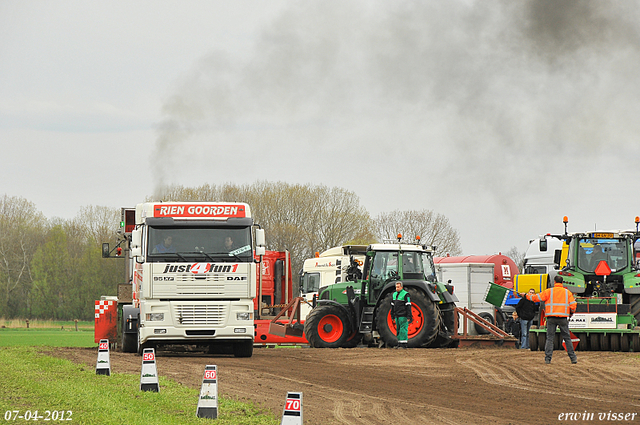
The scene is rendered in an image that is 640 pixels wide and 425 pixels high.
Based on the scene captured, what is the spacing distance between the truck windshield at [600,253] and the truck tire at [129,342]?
38.1 ft

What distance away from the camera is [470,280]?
1248 inches

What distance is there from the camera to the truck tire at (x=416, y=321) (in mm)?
20422

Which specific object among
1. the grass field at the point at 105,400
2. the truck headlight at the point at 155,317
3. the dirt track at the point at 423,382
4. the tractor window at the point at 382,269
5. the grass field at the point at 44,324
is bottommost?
the grass field at the point at 44,324

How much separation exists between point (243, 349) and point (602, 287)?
934 cm

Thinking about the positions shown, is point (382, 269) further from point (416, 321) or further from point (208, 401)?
point (208, 401)

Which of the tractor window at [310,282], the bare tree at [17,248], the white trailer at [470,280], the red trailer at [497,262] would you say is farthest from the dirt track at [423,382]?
the bare tree at [17,248]

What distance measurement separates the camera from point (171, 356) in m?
18.7

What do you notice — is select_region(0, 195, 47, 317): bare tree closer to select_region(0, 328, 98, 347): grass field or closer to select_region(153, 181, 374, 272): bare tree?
select_region(0, 328, 98, 347): grass field

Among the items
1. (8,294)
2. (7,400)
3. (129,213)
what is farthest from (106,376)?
(8,294)

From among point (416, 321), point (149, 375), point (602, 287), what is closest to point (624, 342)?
point (602, 287)

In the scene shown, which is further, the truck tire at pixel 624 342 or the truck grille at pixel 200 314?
the truck tire at pixel 624 342

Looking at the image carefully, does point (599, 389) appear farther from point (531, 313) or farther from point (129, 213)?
point (129, 213)

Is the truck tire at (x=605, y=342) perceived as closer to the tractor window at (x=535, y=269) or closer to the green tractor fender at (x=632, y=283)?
the green tractor fender at (x=632, y=283)

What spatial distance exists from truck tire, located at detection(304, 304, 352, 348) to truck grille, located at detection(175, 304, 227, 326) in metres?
4.90
